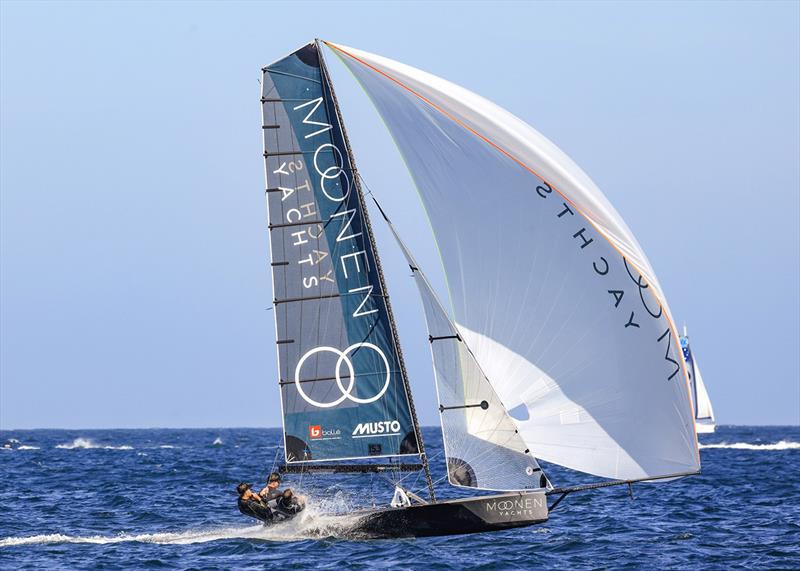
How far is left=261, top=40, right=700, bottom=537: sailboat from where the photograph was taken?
1836 centimetres

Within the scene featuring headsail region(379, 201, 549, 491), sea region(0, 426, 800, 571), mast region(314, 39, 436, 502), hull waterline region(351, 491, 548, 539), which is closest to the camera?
hull waterline region(351, 491, 548, 539)

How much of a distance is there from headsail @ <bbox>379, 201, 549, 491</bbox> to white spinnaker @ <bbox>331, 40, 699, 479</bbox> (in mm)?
231

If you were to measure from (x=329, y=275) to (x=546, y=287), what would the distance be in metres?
3.59

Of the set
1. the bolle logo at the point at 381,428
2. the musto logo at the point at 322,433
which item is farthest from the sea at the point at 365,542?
the musto logo at the point at 322,433

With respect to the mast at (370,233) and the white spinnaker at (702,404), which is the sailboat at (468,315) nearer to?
the mast at (370,233)

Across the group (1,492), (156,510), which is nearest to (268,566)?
(156,510)

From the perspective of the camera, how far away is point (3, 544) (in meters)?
20.7

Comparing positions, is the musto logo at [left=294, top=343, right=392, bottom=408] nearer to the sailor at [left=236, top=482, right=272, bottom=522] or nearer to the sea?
the sea

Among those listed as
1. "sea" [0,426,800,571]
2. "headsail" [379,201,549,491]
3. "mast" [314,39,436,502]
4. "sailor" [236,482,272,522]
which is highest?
"mast" [314,39,436,502]

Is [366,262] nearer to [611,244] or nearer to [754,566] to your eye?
[611,244]

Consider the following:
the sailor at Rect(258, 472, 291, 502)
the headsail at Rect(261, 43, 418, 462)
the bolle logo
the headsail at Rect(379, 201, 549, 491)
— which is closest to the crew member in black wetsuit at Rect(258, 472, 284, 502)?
the sailor at Rect(258, 472, 291, 502)

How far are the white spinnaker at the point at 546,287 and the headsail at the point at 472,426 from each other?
231 mm

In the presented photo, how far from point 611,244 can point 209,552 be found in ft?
26.8

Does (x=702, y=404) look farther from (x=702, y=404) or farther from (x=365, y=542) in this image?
(x=365, y=542)
